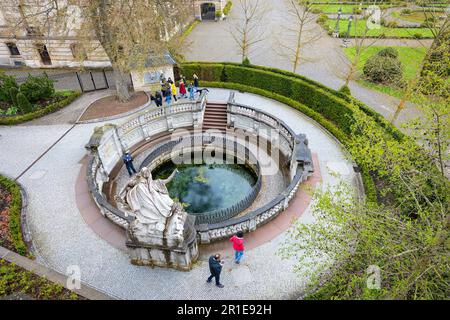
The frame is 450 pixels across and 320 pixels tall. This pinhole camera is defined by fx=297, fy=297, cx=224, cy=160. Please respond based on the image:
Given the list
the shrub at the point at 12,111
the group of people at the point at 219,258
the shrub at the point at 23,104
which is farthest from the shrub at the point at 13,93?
the group of people at the point at 219,258

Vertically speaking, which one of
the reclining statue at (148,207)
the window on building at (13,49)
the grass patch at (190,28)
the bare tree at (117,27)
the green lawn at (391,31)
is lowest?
the grass patch at (190,28)

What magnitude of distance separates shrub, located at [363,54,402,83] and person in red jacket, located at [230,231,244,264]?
23.4 m

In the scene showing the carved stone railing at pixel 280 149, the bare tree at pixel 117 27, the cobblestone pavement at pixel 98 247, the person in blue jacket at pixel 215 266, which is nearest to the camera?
the person in blue jacket at pixel 215 266

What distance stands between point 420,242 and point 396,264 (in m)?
0.98

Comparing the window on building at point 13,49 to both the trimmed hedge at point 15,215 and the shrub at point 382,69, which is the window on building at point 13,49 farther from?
the shrub at point 382,69

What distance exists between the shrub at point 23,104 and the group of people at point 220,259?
21450 mm

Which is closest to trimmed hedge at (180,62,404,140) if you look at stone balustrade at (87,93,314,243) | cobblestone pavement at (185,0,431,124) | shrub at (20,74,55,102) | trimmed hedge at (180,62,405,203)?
trimmed hedge at (180,62,405,203)

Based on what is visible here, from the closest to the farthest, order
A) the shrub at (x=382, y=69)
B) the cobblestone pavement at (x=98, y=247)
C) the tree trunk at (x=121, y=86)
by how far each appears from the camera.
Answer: the cobblestone pavement at (x=98, y=247)
the tree trunk at (x=121, y=86)
the shrub at (x=382, y=69)

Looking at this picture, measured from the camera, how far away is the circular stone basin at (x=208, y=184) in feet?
59.2

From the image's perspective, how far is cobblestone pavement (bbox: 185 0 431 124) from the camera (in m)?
27.3

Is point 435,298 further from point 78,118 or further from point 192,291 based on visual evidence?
point 78,118

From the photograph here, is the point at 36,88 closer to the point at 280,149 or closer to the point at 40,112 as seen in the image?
the point at 40,112

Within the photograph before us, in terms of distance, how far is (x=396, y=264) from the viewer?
28.2 feet
